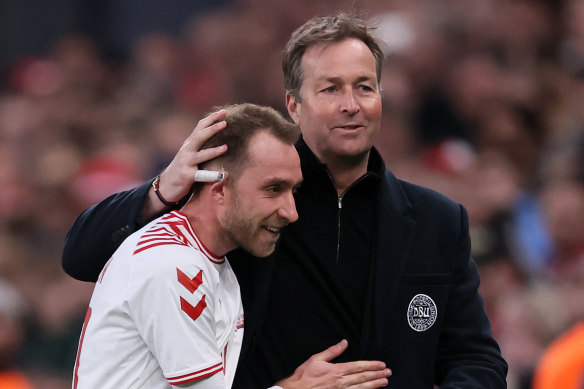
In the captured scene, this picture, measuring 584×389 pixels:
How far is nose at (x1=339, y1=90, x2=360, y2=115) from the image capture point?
3.47 metres

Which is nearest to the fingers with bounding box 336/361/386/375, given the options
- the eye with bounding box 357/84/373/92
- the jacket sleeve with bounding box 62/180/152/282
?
the jacket sleeve with bounding box 62/180/152/282

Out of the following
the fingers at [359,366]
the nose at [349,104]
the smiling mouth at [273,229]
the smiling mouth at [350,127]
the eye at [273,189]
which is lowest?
the fingers at [359,366]

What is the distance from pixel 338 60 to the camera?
3.54 meters

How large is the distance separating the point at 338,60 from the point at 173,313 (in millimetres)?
1095

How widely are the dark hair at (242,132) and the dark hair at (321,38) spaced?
371mm

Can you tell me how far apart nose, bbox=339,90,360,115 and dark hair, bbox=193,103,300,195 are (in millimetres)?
232

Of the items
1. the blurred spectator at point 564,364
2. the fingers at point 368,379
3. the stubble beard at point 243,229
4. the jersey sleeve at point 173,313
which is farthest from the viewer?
the blurred spectator at point 564,364

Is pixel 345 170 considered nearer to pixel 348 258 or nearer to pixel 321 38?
pixel 348 258

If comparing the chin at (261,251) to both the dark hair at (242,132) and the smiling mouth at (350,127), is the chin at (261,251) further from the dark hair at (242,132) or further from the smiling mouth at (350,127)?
the smiling mouth at (350,127)

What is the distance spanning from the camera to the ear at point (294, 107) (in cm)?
366

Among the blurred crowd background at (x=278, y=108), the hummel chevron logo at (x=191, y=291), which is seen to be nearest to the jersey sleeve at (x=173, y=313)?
the hummel chevron logo at (x=191, y=291)

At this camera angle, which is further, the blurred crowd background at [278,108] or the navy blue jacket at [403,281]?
the blurred crowd background at [278,108]

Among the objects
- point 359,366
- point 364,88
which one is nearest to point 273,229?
point 359,366

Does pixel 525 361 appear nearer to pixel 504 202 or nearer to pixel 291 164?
pixel 504 202
